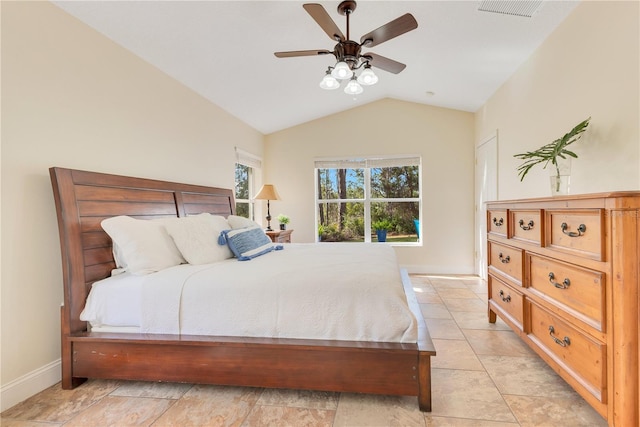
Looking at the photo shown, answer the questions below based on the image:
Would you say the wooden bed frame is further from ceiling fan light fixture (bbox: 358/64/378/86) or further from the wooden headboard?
ceiling fan light fixture (bbox: 358/64/378/86)

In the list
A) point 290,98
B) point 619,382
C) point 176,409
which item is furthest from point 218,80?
point 619,382

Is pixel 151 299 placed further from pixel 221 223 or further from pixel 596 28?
pixel 596 28

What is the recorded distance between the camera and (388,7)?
257 centimetres

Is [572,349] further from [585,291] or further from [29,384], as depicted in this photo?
[29,384]

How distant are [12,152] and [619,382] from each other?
10.4 feet

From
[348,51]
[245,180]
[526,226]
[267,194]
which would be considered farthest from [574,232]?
[245,180]

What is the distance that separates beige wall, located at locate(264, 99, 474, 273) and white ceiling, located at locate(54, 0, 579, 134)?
83cm

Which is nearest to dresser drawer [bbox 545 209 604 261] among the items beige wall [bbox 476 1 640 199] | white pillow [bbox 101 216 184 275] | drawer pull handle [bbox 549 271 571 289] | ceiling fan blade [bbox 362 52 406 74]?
drawer pull handle [bbox 549 271 571 289]

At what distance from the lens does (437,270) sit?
512cm

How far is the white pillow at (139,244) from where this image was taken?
2.04 m

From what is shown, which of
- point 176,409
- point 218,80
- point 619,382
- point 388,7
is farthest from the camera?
point 218,80

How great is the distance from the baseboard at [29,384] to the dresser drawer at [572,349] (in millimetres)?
2938

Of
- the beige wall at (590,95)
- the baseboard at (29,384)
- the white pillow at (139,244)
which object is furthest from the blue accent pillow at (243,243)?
the beige wall at (590,95)

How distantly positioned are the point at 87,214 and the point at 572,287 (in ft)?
9.35
